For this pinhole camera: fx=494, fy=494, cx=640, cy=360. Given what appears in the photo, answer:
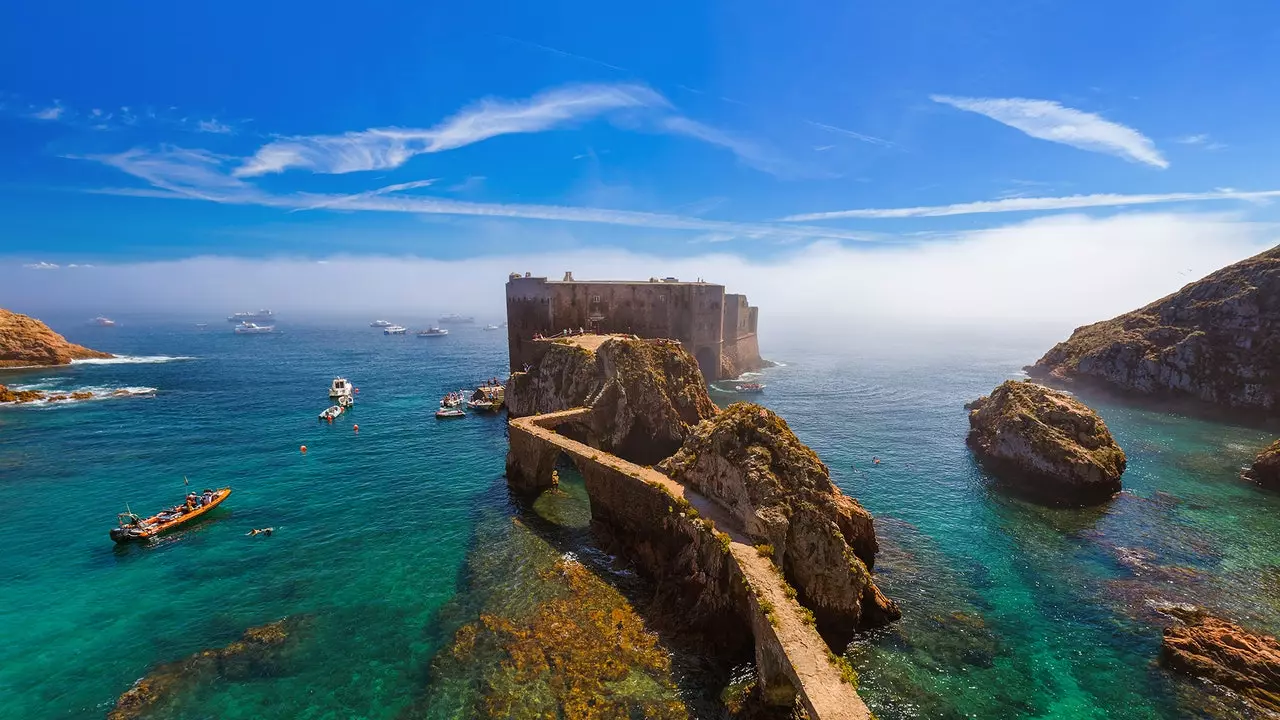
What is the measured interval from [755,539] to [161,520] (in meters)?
34.8

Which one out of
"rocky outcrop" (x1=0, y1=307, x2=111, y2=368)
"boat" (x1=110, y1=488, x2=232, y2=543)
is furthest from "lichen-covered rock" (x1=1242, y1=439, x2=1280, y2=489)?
"rocky outcrop" (x1=0, y1=307, x2=111, y2=368)

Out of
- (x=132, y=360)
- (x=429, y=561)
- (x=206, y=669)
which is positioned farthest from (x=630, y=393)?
(x=132, y=360)

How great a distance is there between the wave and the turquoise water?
166 feet

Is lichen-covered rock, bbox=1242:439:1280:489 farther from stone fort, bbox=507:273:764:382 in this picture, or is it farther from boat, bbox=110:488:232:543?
boat, bbox=110:488:232:543

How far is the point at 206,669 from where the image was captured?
61.9 ft

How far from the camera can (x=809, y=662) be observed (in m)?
14.9

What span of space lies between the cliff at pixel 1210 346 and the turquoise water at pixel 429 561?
1064 centimetres

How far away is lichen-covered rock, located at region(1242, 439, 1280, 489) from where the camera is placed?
37.2 metres

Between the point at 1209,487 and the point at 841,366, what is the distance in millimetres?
73177

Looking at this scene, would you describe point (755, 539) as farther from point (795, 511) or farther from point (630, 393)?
point (630, 393)

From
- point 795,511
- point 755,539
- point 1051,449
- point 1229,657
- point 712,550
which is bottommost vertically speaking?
point 1229,657

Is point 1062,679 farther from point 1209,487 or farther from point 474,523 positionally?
point 1209,487

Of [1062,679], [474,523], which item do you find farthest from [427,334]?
[1062,679]

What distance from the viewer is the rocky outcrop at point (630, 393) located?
42.1 meters
